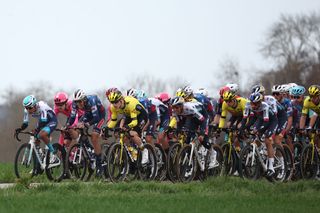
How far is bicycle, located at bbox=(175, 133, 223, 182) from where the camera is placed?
20.7 m

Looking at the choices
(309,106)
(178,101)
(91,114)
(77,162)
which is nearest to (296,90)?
(309,106)

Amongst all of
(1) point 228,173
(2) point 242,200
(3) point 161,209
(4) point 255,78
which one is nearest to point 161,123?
(1) point 228,173

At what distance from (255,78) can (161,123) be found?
44.4m

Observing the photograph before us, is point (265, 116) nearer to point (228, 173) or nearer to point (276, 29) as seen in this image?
point (228, 173)

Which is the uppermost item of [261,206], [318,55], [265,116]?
[318,55]

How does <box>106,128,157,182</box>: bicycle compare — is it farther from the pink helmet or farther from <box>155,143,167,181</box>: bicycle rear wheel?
the pink helmet

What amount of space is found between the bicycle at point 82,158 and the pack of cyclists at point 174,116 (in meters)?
0.30

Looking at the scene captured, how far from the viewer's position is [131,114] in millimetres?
20578

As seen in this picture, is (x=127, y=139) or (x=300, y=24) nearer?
(x=127, y=139)

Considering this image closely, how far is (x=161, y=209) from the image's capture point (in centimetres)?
1463

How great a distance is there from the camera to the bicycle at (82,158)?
2077cm

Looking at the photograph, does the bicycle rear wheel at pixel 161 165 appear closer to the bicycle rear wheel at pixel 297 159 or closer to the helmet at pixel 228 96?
the helmet at pixel 228 96

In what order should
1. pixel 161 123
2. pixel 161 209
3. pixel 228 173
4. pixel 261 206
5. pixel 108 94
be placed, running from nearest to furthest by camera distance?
1. pixel 161 209
2. pixel 261 206
3. pixel 108 94
4. pixel 228 173
5. pixel 161 123

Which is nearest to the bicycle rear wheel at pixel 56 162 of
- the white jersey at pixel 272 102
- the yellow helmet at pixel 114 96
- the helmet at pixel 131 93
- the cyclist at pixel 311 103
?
the yellow helmet at pixel 114 96
